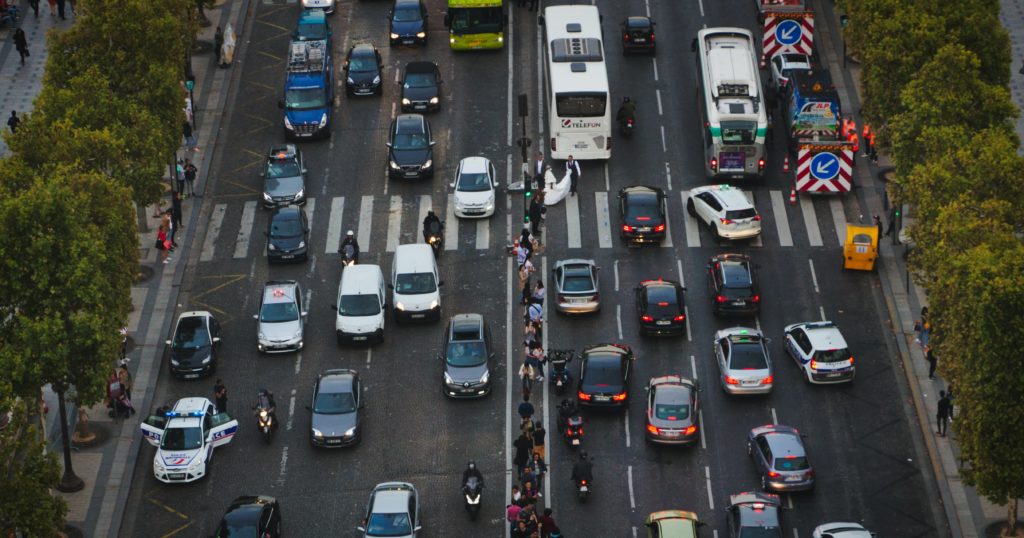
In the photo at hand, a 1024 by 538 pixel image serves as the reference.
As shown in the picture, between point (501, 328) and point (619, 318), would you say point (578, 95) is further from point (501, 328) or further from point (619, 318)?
point (501, 328)

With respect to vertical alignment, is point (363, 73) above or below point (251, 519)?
above

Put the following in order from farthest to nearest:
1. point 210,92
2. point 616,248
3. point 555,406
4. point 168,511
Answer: point 210,92 < point 616,248 < point 555,406 < point 168,511

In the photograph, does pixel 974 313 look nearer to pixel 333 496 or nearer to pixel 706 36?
pixel 333 496

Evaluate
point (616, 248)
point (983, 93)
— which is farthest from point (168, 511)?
point (983, 93)

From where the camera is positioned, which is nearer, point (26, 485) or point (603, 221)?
point (26, 485)

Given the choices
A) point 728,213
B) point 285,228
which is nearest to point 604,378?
point 728,213

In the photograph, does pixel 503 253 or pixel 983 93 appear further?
pixel 503 253

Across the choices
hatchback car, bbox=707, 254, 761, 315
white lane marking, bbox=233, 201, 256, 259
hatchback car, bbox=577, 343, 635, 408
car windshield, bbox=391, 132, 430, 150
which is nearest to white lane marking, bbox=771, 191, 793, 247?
hatchback car, bbox=707, 254, 761, 315
